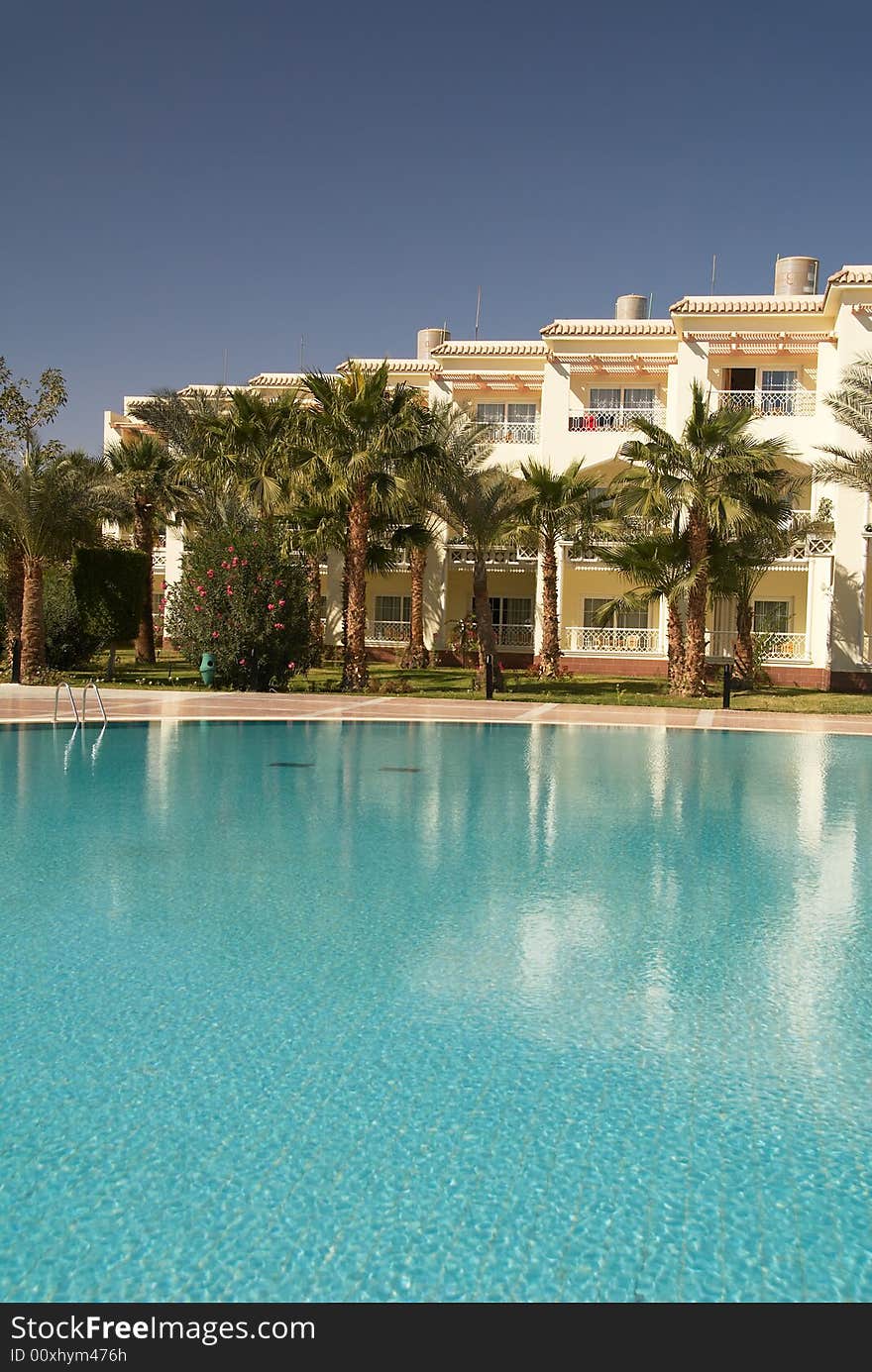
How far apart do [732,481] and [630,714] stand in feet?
22.1

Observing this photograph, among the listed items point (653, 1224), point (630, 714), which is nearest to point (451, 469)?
point (630, 714)

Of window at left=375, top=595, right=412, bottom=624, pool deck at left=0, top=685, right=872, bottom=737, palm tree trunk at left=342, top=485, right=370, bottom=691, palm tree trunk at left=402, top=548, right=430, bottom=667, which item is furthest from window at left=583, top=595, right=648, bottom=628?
pool deck at left=0, top=685, right=872, bottom=737

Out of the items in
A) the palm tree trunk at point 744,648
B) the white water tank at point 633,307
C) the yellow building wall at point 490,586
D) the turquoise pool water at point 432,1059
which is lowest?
the turquoise pool water at point 432,1059

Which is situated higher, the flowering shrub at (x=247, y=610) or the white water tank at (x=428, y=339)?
the white water tank at (x=428, y=339)

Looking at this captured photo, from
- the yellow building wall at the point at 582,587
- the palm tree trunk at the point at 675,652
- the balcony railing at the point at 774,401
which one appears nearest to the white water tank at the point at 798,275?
the balcony railing at the point at 774,401

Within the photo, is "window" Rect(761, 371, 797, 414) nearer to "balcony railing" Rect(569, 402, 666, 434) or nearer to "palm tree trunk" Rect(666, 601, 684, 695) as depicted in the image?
"balcony railing" Rect(569, 402, 666, 434)

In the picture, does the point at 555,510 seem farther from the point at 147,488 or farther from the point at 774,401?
the point at 147,488

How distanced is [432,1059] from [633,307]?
130 feet

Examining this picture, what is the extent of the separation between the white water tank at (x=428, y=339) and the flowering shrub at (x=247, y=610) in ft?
72.8

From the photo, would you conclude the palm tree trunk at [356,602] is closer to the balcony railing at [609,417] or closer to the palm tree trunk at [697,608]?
the palm tree trunk at [697,608]

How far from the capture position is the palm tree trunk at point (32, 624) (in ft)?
87.4

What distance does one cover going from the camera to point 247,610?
25.9m

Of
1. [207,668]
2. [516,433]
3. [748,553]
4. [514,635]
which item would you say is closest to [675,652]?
[748,553]

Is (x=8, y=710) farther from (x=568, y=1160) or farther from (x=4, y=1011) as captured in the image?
(x=568, y=1160)
